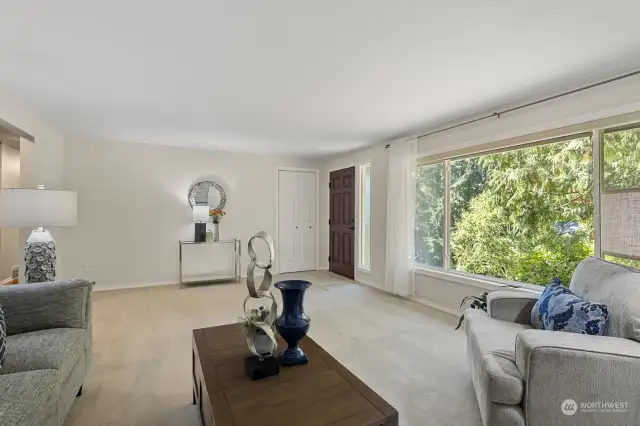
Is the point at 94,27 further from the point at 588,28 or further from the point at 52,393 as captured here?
the point at 588,28

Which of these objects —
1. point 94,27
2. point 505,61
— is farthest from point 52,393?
point 505,61

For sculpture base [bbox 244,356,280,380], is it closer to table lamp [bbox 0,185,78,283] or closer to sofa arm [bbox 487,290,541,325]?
sofa arm [bbox 487,290,541,325]

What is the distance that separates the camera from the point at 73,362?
1681 mm

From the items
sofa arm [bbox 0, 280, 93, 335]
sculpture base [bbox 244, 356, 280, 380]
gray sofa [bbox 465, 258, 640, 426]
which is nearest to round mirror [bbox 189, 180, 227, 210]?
sofa arm [bbox 0, 280, 93, 335]

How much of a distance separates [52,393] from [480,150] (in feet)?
12.2

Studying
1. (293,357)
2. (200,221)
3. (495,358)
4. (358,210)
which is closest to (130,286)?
(200,221)

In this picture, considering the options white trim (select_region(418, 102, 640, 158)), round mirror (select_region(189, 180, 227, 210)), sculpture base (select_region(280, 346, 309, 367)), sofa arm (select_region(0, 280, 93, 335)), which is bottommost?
sculpture base (select_region(280, 346, 309, 367))

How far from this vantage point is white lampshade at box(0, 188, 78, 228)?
2398 mm

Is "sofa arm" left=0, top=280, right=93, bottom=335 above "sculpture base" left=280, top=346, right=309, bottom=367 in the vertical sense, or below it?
above

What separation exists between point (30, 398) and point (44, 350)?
Answer: 1.39 ft

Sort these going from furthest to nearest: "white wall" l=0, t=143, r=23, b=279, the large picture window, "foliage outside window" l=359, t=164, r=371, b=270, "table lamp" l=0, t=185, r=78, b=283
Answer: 1. "foliage outside window" l=359, t=164, r=371, b=270
2. "white wall" l=0, t=143, r=23, b=279
3. the large picture window
4. "table lamp" l=0, t=185, r=78, b=283

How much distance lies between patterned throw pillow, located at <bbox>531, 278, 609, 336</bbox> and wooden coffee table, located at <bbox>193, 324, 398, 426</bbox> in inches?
43.7

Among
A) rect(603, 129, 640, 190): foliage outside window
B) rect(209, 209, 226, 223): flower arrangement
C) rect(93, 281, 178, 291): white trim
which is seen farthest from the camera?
rect(209, 209, 226, 223): flower arrangement

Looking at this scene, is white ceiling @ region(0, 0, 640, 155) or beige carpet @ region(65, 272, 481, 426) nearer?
white ceiling @ region(0, 0, 640, 155)
